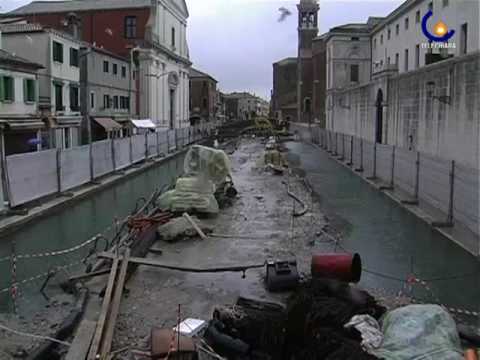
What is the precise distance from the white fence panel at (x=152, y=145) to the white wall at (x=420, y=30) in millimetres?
17330

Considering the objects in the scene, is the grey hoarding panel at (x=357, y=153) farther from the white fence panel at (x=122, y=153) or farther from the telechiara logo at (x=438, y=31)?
the white fence panel at (x=122, y=153)

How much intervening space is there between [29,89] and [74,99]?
7.21m

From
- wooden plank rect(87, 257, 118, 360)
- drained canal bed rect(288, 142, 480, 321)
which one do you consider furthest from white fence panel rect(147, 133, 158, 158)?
wooden plank rect(87, 257, 118, 360)

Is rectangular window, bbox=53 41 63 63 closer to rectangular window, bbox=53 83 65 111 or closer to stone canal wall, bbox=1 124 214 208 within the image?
rectangular window, bbox=53 83 65 111

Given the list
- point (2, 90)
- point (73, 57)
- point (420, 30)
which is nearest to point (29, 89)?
point (2, 90)

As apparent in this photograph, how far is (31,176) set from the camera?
1672 cm

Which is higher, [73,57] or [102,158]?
[73,57]

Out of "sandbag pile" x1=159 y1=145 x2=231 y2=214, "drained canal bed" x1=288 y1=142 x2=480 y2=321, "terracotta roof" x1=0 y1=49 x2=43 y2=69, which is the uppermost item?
"terracotta roof" x1=0 y1=49 x2=43 y2=69

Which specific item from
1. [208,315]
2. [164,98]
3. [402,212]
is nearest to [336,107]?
[164,98]

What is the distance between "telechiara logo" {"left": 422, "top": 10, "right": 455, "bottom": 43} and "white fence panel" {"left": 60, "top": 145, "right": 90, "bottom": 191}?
22.6m

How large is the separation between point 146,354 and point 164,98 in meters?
55.2

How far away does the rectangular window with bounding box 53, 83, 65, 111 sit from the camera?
34281mm

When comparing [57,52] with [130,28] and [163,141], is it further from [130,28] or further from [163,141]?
[130,28]

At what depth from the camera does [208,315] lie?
27.0ft
